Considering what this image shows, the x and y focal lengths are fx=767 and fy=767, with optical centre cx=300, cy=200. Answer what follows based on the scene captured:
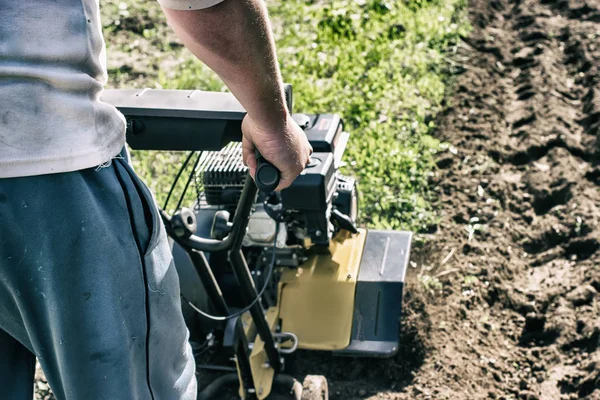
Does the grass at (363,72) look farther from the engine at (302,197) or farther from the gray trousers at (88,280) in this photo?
the gray trousers at (88,280)

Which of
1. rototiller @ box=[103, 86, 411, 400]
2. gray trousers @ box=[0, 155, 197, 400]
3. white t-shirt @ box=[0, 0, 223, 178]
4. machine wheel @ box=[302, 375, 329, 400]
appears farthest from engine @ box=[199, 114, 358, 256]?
white t-shirt @ box=[0, 0, 223, 178]

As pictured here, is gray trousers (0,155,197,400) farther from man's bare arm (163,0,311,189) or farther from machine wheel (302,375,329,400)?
machine wheel (302,375,329,400)

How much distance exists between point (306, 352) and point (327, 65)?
2.58 m

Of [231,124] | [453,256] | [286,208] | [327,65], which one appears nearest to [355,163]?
[453,256]

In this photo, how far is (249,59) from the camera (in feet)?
4.72

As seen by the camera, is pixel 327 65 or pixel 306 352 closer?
pixel 306 352

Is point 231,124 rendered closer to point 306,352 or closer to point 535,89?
point 306,352

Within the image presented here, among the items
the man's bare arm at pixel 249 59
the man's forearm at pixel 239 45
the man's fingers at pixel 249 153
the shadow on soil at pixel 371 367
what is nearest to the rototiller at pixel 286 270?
the shadow on soil at pixel 371 367

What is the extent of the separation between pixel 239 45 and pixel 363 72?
365 cm

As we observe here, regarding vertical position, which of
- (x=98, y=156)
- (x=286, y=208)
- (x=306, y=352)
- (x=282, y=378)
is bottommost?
(x=306, y=352)

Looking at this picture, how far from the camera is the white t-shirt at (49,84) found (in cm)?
134

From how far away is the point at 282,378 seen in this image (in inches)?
104

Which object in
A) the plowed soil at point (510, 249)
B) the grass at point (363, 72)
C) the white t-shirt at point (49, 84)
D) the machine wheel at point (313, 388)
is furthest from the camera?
the grass at point (363, 72)

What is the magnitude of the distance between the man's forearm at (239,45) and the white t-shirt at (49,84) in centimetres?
3
